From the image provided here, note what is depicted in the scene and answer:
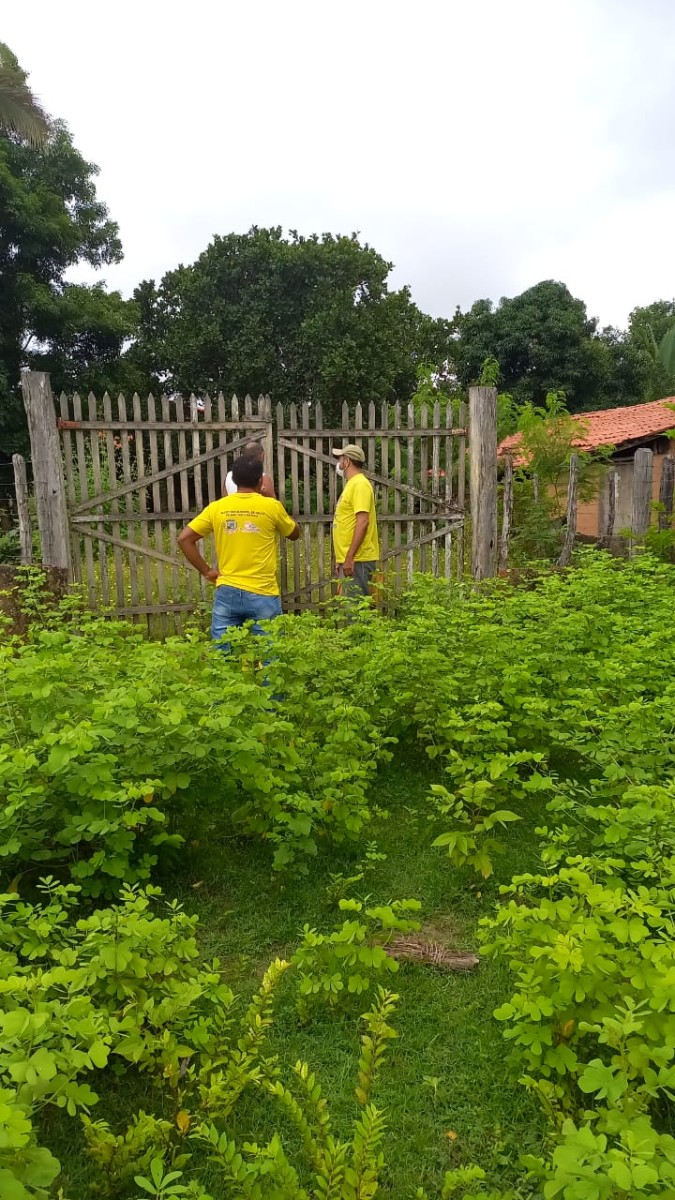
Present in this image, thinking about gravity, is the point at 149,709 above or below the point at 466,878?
above

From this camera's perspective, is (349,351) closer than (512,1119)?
No

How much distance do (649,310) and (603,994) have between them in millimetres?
37310

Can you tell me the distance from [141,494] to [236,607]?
231 centimetres

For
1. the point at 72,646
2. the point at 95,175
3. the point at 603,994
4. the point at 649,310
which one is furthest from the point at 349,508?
the point at 649,310

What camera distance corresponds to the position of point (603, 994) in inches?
75.7

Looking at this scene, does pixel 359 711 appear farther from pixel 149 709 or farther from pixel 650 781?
pixel 650 781

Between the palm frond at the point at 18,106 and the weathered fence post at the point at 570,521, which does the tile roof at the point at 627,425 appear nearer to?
the weathered fence post at the point at 570,521

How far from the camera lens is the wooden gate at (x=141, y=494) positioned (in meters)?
6.45

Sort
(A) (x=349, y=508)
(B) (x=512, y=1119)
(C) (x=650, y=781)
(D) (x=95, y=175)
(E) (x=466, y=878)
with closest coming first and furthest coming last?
(B) (x=512, y=1119) < (C) (x=650, y=781) < (E) (x=466, y=878) < (A) (x=349, y=508) < (D) (x=95, y=175)

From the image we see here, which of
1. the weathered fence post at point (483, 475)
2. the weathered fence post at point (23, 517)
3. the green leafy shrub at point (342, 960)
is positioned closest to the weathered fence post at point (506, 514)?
the weathered fence post at point (483, 475)

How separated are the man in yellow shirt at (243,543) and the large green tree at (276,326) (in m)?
18.2

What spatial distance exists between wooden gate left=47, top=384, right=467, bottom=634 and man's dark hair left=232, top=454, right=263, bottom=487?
183 centimetres

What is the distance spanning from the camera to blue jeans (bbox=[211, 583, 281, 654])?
190 inches

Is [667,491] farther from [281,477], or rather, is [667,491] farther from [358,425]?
[281,477]
